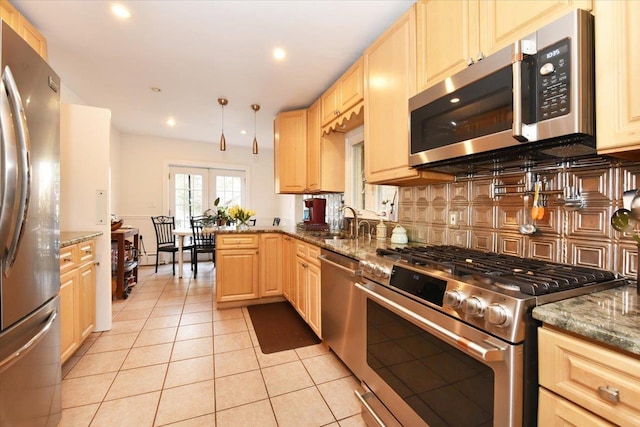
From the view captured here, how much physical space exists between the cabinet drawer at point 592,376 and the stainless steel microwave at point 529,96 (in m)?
0.67

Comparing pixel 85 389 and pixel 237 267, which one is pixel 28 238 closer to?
pixel 85 389

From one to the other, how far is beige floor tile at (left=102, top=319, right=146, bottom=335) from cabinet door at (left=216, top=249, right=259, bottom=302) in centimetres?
74

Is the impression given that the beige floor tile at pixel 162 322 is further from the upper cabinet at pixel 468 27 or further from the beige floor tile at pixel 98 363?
the upper cabinet at pixel 468 27

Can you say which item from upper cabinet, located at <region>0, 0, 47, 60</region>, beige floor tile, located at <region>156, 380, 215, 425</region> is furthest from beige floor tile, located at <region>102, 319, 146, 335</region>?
upper cabinet, located at <region>0, 0, 47, 60</region>

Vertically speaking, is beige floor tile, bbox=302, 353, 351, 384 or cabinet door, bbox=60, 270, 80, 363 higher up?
cabinet door, bbox=60, 270, 80, 363

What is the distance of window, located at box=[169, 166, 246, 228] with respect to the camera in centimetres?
562

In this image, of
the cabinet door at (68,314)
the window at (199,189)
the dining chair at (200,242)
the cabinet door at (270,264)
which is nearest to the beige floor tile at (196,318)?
the cabinet door at (270,264)

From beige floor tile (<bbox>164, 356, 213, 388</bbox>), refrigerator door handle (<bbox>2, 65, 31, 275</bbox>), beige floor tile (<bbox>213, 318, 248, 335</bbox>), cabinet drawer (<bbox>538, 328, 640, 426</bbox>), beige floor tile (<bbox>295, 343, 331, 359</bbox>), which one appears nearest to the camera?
cabinet drawer (<bbox>538, 328, 640, 426</bbox>)

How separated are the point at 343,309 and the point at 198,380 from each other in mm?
1063

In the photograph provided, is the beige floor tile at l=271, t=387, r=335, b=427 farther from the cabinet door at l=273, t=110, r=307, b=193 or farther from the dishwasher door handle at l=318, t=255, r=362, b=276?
the cabinet door at l=273, t=110, r=307, b=193

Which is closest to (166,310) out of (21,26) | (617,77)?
(21,26)

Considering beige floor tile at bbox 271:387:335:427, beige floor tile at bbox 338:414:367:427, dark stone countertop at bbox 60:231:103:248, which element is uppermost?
dark stone countertop at bbox 60:231:103:248

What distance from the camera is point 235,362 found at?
6.66ft

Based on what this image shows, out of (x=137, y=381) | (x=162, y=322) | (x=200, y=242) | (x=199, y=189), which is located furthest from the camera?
(x=199, y=189)
